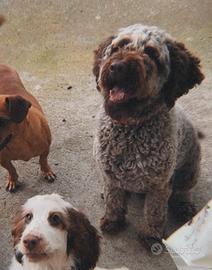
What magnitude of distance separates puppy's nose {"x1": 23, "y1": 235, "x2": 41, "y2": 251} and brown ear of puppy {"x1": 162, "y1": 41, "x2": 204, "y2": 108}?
852 millimetres

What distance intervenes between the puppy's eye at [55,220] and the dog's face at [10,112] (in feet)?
2.66

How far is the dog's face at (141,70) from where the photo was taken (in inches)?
96.6

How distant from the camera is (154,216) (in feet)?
9.92

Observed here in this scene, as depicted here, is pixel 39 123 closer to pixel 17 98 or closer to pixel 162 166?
pixel 17 98

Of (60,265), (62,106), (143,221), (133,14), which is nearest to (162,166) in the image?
(143,221)

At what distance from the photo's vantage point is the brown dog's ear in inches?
119

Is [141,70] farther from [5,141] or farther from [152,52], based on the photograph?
[5,141]

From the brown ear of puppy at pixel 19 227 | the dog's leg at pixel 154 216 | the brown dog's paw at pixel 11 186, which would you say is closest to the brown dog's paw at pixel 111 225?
the dog's leg at pixel 154 216

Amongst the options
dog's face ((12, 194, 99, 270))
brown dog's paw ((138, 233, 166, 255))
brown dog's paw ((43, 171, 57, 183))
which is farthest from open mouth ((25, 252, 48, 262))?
brown dog's paw ((43, 171, 57, 183))

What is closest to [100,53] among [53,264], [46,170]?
[53,264]

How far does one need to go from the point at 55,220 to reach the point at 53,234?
0.20ft

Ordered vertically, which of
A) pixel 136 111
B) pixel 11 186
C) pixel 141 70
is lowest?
pixel 11 186

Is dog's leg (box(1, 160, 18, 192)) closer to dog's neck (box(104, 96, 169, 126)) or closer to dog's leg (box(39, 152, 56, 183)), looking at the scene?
dog's leg (box(39, 152, 56, 183))

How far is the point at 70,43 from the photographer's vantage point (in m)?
4.64
